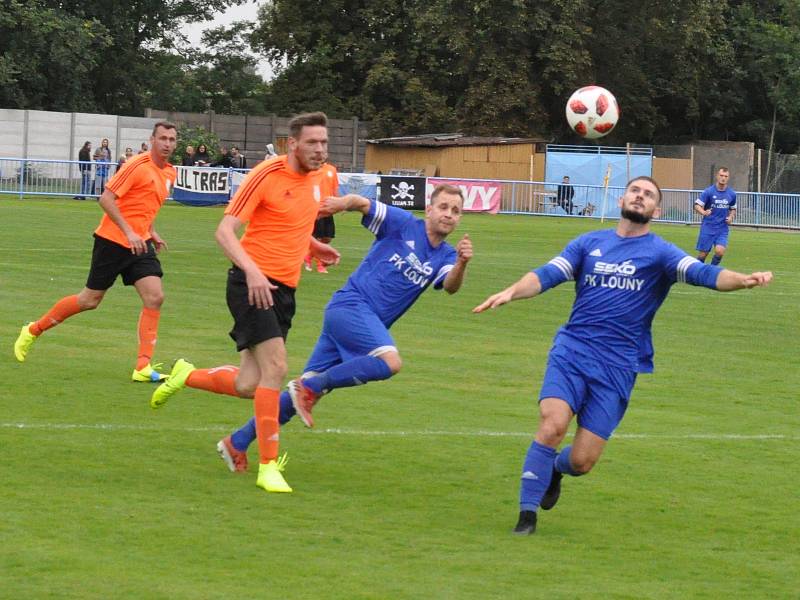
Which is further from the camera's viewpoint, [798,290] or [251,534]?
[798,290]

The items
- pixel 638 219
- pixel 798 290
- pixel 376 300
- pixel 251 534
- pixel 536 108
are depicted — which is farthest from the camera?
pixel 536 108

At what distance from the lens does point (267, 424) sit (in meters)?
7.77

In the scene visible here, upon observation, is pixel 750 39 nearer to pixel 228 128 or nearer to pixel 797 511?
pixel 228 128

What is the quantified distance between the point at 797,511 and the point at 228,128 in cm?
4658

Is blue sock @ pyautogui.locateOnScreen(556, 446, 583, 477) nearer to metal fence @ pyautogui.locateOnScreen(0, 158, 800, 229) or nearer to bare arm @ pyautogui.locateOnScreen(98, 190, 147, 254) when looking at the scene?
bare arm @ pyautogui.locateOnScreen(98, 190, 147, 254)

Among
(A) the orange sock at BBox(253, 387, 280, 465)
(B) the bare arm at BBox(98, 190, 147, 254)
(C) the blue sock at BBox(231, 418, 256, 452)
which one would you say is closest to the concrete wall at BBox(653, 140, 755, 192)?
(B) the bare arm at BBox(98, 190, 147, 254)

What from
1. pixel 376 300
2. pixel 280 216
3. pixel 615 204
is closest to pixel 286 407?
pixel 376 300

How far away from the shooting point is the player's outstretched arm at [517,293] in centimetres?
679

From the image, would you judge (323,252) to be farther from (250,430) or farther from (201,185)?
(201,185)

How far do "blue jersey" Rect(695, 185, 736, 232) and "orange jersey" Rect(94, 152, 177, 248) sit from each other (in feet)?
51.5

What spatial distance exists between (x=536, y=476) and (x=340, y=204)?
1.86 m

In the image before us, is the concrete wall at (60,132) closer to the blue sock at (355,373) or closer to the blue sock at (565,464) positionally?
the blue sock at (355,373)

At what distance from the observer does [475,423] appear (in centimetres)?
1005

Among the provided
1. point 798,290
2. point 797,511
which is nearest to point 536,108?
point 798,290
